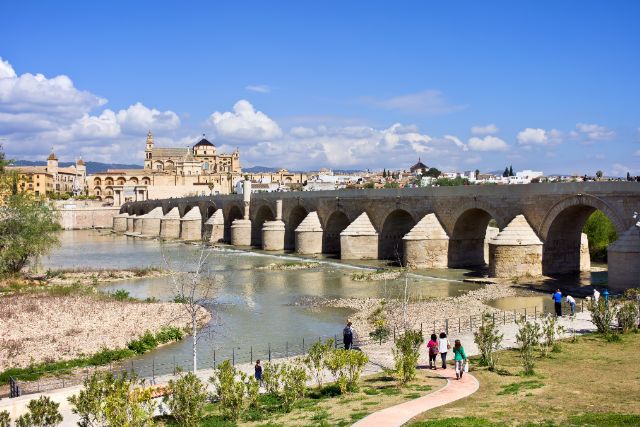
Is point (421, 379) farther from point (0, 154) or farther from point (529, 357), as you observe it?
point (0, 154)

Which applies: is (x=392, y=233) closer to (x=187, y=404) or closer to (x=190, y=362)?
(x=190, y=362)

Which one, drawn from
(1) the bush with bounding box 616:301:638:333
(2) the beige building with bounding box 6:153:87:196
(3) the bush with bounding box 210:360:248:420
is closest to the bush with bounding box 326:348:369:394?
(3) the bush with bounding box 210:360:248:420

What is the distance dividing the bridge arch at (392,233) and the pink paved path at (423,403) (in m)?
29.8

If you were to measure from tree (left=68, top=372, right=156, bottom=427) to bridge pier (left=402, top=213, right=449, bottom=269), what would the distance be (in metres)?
27.4

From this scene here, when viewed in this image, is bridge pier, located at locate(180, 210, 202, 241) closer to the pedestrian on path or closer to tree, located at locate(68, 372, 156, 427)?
the pedestrian on path

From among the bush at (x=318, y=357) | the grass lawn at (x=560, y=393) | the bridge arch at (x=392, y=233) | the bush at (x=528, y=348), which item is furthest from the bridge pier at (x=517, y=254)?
the bush at (x=318, y=357)

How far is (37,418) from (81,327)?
12.0m

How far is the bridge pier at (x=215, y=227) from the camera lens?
67.0 meters

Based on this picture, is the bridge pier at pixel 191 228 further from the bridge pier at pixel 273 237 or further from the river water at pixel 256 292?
the bridge pier at pixel 273 237

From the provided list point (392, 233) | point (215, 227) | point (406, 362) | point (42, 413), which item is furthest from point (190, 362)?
point (215, 227)

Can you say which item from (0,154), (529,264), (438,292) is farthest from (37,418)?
(0,154)

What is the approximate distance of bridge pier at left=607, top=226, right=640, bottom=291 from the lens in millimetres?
25797

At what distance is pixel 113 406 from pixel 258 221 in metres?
53.4

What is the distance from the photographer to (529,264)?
31609 mm
